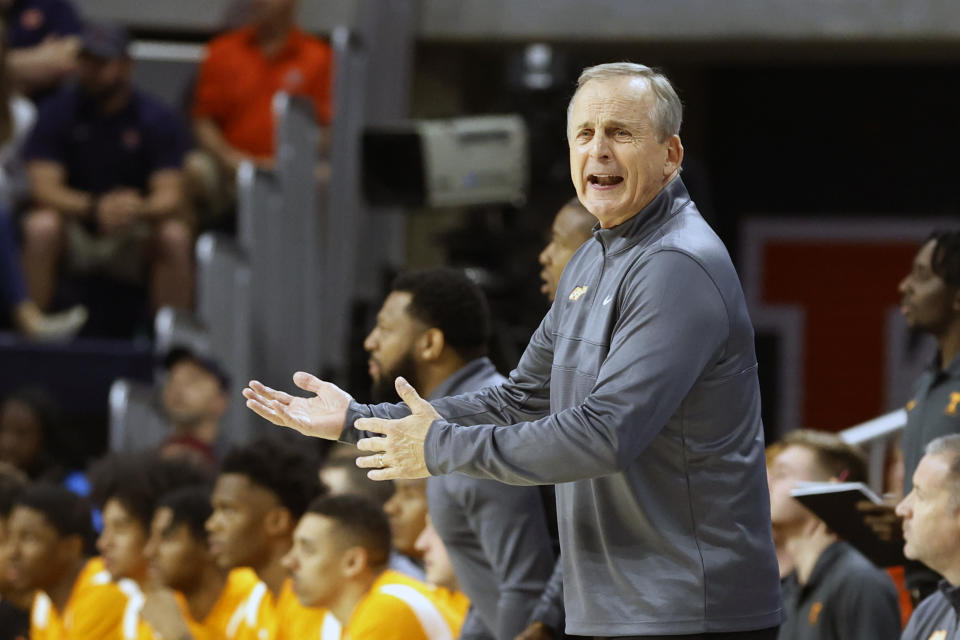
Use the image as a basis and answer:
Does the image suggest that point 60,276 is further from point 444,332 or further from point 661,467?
point 661,467

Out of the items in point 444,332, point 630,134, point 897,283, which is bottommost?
point 897,283

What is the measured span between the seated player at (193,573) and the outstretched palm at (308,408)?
7.07 feet

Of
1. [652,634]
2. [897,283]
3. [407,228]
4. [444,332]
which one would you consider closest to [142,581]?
[444,332]

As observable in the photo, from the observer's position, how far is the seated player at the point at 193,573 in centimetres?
479

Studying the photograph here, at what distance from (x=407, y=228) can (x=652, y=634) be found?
696 centimetres

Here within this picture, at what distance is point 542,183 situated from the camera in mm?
8141

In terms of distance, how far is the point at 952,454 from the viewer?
3.43 meters

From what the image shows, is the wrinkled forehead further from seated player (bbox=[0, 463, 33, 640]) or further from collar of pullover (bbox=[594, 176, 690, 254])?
seated player (bbox=[0, 463, 33, 640])

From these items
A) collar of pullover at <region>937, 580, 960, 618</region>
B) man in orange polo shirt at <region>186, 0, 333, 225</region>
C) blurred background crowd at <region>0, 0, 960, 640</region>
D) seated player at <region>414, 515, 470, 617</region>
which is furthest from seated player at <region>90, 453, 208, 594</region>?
man in orange polo shirt at <region>186, 0, 333, 225</region>

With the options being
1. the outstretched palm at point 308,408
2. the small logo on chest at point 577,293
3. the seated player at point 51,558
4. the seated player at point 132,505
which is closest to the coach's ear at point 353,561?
the seated player at point 132,505

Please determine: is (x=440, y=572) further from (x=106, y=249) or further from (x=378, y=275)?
(x=378, y=275)

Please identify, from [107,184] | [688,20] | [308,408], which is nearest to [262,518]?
[308,408]

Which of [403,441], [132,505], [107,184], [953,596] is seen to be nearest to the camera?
[403,441]

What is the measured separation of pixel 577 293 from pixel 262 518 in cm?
224
